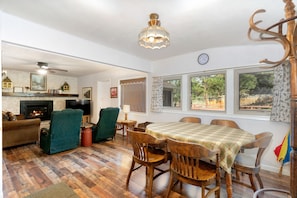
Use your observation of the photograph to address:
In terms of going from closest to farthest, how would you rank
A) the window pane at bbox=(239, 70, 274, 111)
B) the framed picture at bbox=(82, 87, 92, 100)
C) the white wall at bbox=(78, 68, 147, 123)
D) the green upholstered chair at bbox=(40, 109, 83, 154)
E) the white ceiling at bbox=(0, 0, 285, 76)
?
the white ceiling at bbox=(0, 0, 285, 76), the window pane at bbox=(239, 70, 274, 111), the green upholstered chair at bbox=(40, 109, 83, 154), the white wall at bbox=(78, 68, 147, 123), the framed picture at bbox=(82, 87, 92, 100)

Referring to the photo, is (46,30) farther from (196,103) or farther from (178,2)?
(196,103)

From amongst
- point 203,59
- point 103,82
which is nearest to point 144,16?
point 203,59

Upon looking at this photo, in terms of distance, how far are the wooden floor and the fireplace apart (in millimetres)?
2524

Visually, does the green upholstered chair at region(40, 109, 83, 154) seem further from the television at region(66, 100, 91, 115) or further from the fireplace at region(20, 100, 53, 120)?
the fireplace at region(20, 100, 53, 120)

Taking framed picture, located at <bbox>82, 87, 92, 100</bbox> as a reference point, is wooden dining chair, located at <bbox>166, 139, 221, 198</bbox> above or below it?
below

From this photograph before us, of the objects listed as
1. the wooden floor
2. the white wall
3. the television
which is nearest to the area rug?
the wooden floor

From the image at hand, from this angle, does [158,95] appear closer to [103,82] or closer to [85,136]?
[85,136]

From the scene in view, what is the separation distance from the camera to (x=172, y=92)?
14.1 ft

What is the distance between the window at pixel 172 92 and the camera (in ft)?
13.6

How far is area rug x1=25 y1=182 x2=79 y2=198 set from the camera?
6.62ft

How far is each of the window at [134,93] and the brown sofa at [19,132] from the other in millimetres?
2603

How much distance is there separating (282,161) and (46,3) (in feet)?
13.5

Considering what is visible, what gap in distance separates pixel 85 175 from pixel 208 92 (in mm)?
3030

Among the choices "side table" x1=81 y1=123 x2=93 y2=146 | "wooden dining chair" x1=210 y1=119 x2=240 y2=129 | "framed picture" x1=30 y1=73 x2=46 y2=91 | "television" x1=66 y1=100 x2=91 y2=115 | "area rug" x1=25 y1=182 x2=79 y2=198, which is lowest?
"area rug" x1=25 y1=182 x2=79 y2=198
